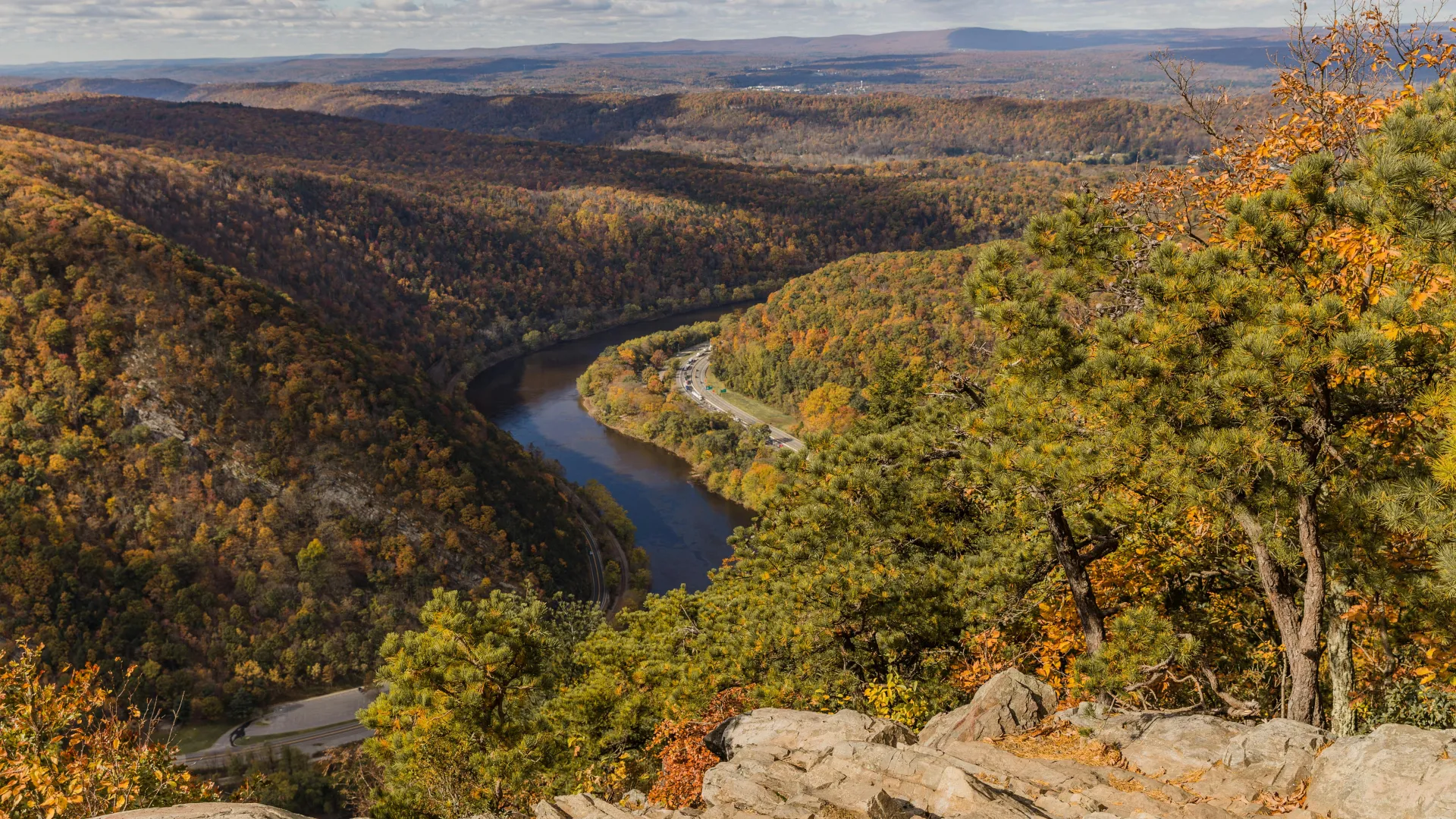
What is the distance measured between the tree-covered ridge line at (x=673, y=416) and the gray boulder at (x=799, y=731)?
48.2 metres

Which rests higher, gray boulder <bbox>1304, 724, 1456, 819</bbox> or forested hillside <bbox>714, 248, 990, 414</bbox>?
gray boulder <bbox>1304, 724, 1456, 819</bbox>

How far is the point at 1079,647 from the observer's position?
49.4 feet

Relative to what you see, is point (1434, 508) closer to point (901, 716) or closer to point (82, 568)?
point (901, 716)

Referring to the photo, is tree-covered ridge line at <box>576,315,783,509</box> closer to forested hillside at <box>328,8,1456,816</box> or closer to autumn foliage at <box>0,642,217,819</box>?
forested hillside at <box>328,8,1456,816</box>

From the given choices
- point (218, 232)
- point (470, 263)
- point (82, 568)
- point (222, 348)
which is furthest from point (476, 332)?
point (82, 568)

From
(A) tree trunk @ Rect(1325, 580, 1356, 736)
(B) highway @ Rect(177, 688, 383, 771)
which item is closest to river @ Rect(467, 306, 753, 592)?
(B) highway @ Rect(177, 688, 383, 771)

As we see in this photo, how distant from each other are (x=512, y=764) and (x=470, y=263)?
14234 cm

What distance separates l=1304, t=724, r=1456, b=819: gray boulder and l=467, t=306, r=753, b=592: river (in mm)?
46544

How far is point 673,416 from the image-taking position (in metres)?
87.5

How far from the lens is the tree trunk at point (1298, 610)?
31.0 ft

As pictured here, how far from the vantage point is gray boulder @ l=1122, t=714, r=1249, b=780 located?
991 centimetres

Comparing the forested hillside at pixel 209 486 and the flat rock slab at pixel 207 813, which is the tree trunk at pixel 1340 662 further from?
the forested hillside at pixel 209 486

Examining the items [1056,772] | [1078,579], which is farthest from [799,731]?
[1078,579]

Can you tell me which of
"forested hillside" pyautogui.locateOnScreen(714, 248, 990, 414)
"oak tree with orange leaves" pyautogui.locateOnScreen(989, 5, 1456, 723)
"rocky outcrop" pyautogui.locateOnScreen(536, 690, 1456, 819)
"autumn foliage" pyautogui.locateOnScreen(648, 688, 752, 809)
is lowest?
"forested hillside" pyautogui.locateOnScreen(714, 248, 990, 414)
